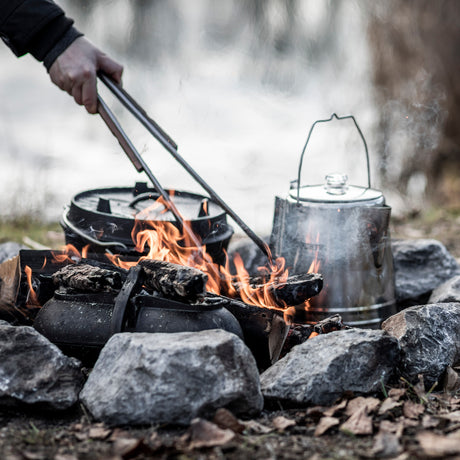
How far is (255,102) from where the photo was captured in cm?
1047

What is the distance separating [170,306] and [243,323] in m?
0.35

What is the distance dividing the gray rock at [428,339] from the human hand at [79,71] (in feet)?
5.62

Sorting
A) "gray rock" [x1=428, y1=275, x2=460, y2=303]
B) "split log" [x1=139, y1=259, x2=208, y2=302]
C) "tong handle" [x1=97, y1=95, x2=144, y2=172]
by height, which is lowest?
"gray rock" [x1=428, y1=275, x2=460, y2=303]

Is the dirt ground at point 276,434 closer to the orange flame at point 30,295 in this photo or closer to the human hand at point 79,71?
the orange flame at point 30,295

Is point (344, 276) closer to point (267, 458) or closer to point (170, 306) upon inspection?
point (170, 306)

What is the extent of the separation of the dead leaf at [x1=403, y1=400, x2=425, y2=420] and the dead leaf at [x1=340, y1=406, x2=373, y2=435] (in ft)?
0.50

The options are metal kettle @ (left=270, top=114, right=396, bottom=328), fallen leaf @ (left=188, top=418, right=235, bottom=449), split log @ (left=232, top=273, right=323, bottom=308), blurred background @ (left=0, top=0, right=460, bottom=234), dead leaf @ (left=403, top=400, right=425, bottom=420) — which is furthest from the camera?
blurred background @ (left=0, top=0, right=460, bottom=234)

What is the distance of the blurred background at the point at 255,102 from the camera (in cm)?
623

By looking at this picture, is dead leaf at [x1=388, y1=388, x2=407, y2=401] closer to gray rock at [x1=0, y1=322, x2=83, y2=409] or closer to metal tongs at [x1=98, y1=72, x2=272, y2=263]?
metal tongs at [x1=98, y1=72, x2=272, y2=263]

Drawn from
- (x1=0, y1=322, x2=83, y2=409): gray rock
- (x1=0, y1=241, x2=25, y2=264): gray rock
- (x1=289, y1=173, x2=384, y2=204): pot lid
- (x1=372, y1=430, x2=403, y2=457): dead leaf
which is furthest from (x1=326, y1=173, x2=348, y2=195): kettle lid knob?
(x1=0, y1=241, x2=25, y2=264): gray rock

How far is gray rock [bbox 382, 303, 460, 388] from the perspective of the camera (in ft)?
7.13

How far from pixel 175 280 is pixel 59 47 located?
128 cm

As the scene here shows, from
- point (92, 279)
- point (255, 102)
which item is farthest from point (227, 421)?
point (255, 102)

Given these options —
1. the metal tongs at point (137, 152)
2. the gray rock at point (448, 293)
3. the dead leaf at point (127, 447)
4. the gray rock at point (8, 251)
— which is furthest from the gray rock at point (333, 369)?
the gray rock at point (8, 251)
